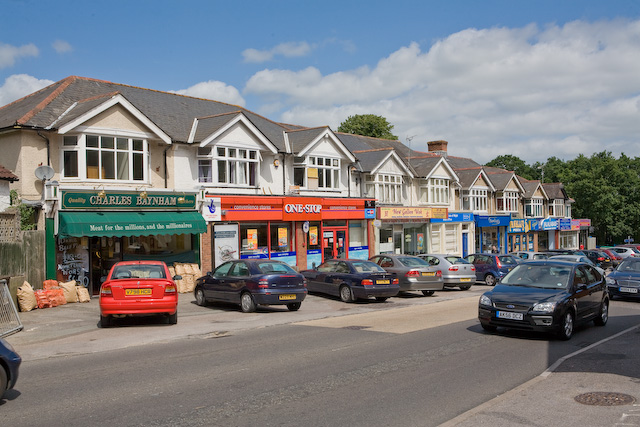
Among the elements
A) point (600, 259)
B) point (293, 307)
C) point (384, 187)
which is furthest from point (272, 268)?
point (600, 259)

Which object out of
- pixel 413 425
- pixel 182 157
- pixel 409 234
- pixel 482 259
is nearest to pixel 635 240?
pixel 409 234

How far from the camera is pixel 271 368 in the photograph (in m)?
9.10

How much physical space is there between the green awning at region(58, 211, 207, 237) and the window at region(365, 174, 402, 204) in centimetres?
1328

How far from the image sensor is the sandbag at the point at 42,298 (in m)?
17.6

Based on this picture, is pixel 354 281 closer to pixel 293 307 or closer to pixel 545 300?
Answer: pixel 293 307

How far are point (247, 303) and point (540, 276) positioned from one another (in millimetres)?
7994

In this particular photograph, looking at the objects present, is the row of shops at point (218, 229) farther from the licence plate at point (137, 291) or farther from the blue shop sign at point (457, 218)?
the licence plate at point (137, 291)

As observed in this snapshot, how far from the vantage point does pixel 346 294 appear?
19.8 m

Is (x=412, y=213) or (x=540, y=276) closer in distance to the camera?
(x=540, y=276)

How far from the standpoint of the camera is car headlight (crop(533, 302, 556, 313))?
11.3 m

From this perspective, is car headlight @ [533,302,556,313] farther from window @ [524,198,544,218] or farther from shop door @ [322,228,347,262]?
window @ [524,198,544,218]

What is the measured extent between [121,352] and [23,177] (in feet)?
37.2

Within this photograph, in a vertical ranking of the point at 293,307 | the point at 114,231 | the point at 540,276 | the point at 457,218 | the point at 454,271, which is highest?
the point at 457,218

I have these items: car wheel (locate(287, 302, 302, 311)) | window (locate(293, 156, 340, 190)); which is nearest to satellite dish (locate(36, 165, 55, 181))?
car wheel (locate(287, 302, 302, 311))
